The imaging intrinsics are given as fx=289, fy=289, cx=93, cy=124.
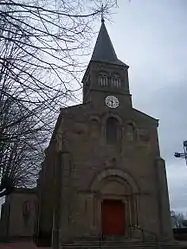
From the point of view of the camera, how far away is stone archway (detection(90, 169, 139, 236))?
63.3ft

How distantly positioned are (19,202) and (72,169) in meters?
13.0

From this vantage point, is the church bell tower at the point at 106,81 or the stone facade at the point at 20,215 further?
the stone facade at the point at 20,215

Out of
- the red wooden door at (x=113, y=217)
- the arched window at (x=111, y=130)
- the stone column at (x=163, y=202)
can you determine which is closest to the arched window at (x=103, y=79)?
the arched window at (x=111, y=130)

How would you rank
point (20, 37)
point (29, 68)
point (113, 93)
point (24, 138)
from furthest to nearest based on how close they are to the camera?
point (113, 93)
point (24, 138)
point (29, 68)
point (20, 37)

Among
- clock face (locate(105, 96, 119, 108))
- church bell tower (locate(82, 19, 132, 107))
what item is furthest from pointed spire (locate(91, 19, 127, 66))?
clock face (locate(105, 96, 119, 108))

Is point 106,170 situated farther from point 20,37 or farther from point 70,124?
point 20,37

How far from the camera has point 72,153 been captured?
786 inches

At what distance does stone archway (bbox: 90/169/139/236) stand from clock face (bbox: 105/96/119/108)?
5.52 m

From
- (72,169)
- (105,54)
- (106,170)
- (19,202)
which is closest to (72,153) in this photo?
(72,169)

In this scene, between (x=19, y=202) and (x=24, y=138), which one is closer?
(x=24, y=138)

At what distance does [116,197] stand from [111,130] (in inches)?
197

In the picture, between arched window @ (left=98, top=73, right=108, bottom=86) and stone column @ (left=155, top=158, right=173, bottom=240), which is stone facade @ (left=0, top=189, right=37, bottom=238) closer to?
stone column @ (left=155, top=158, right=173, bottom=240)

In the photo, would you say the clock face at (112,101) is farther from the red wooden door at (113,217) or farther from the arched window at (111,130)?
the red wooden door at (113,217)

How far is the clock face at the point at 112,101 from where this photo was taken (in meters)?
23.1
